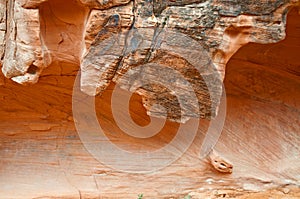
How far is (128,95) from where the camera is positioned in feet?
7.24

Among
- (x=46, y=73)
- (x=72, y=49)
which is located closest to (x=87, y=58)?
(x=72, y=49)

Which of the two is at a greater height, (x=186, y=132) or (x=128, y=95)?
(x=128, y=95)

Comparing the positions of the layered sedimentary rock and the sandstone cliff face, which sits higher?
the layered sedimentary rock

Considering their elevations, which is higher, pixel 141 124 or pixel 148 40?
pixel 148 40

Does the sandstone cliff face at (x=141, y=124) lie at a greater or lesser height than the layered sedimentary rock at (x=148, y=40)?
lesser

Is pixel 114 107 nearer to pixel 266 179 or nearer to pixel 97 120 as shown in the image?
pixel 97 120

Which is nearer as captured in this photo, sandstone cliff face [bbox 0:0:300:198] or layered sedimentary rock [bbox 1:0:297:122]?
layered sedimentary rock [bbox 1:0:297:122]

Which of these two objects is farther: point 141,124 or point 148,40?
point 141,124

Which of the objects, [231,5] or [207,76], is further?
[207,76]

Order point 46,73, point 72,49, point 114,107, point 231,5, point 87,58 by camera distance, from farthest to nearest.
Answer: point 114,107, point 46,73, point 72,49, point 87,58, point 231,5

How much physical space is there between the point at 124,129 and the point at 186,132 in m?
0.37

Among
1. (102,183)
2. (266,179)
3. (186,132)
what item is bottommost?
(102,183)

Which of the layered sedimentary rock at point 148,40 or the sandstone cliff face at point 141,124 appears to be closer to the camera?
the layered sedimentary rock at point 148,40

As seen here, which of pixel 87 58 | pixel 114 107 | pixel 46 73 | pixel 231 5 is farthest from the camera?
pixel 114 107
